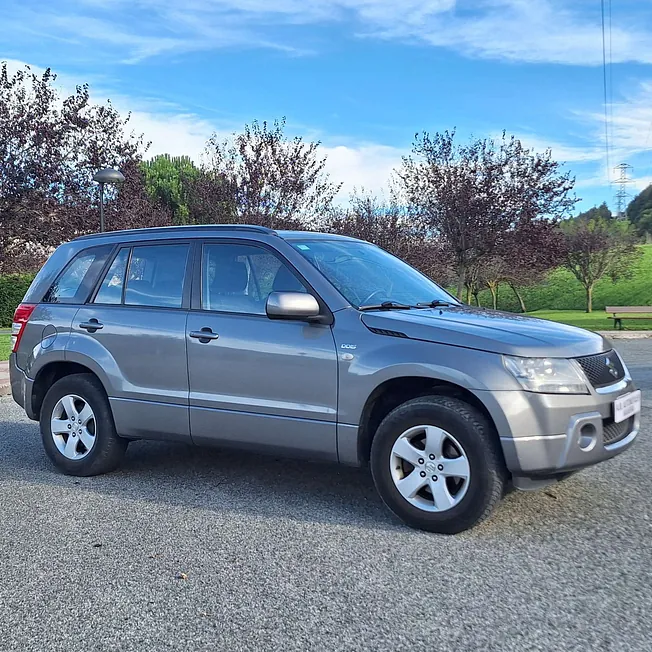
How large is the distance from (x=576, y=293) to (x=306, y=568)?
187ft

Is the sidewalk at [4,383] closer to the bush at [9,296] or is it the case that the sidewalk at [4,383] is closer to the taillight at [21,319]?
the taillight at [21,319]

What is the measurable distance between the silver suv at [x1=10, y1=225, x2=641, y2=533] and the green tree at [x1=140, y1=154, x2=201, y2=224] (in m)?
32.2

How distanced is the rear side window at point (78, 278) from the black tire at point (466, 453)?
2.79m

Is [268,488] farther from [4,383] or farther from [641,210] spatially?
[641,210]

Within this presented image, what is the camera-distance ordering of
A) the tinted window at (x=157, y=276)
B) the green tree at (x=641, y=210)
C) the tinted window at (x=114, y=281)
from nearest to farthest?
the tinted window at (x=157, y=276) < the tinted window at (x=114, y=281) < the green tree at (x=641, y=210)

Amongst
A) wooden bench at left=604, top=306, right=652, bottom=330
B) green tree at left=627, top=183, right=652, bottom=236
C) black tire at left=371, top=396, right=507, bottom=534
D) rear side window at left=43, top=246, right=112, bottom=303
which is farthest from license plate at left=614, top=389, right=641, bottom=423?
green tree at left=627, top=183, right=652, bottom=236

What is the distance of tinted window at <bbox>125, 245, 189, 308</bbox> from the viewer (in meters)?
5.32

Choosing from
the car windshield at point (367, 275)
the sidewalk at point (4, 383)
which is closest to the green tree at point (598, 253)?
the sidewalk at point (4, 383)

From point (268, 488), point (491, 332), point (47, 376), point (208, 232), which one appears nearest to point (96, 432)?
point (47, 376)

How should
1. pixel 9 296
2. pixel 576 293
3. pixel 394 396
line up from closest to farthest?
pixel 394 396 → pixel 9 296 → pixel 576 293

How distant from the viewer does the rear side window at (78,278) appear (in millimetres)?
5785

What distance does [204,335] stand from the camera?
499 cm

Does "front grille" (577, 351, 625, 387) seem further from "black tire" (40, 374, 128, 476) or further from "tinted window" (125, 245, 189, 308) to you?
"black tire" (40, 374, 128, 476)

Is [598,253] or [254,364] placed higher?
[598,253]
